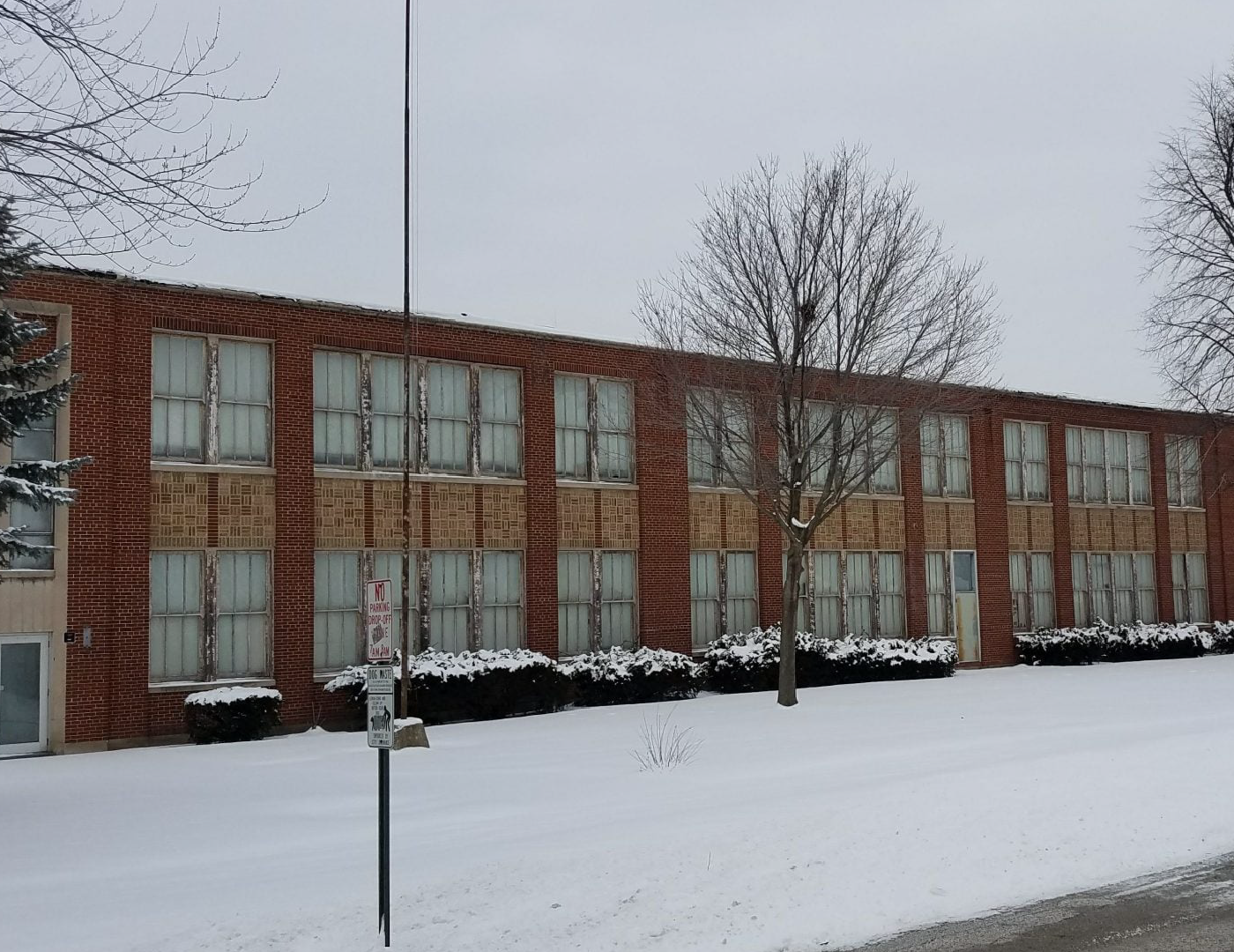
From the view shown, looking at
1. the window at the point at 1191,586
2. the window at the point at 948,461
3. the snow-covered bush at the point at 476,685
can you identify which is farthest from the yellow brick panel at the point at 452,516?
the window at the point at 1191,586

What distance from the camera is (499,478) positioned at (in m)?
24.5

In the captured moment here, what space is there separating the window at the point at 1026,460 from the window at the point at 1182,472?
5333 mm

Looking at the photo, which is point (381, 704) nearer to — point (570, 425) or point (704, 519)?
point (570, 425)

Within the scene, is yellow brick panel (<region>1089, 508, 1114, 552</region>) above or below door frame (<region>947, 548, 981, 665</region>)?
above

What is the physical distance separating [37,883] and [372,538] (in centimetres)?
1301

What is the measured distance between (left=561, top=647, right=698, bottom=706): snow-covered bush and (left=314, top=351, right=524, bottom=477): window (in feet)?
13.6

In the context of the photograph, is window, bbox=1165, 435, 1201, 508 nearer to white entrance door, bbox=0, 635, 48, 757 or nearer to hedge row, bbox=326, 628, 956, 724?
hedge row, bbox=326, 628, 956, 724

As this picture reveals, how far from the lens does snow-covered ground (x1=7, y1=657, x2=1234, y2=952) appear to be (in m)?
8.55

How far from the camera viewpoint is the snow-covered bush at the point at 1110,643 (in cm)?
3356

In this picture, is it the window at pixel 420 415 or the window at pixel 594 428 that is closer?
the window at pixel 420 415

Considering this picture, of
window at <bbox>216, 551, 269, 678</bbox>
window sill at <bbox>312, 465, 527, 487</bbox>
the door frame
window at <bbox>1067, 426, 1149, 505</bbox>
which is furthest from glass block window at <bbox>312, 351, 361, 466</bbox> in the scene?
window at <bbox>1067, 426, 1149, 505</bbox>

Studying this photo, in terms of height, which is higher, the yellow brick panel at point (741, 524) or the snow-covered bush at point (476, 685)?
the yellow brick panel at point (741, 524)

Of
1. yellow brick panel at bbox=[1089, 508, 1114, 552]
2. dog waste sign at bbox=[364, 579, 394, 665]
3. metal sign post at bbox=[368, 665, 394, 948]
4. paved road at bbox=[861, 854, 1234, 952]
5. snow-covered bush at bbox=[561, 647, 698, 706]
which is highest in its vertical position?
yellow brick panel at bbox=[1089, 508, 1114, 552]

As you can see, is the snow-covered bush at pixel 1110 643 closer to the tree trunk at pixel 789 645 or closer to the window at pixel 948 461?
the window at pixel 948 461
